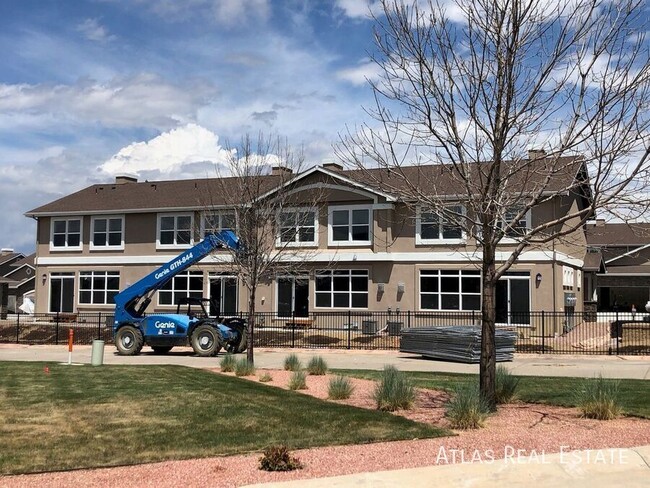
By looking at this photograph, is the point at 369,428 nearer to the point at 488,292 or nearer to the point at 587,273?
the point at 488,292

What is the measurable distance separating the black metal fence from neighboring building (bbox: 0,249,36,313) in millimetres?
23523

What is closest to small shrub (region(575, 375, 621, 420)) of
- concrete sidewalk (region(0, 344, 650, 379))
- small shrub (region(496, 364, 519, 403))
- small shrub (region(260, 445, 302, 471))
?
small shrub (region(496, 364, 519, 403))

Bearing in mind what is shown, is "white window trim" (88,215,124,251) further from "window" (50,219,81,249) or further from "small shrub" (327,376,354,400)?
"small shrub" (327,376,354,400)

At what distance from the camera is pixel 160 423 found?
9.77 metres

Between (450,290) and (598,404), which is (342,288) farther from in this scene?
(598,404)

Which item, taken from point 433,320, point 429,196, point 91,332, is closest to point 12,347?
point 91,332

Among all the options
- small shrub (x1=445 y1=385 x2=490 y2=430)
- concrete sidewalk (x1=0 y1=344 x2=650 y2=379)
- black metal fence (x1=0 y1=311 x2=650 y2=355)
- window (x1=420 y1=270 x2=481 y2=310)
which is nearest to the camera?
small shrub (x1=445 y1=385 x2=490 y2=430)

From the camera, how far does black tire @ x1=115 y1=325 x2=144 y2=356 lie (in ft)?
80.6

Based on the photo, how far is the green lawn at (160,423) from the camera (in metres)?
8.12

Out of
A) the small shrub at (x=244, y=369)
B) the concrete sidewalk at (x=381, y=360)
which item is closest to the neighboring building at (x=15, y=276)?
A: the concrete sidewalk at (x=381, y=360)

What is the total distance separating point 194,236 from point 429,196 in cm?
2699

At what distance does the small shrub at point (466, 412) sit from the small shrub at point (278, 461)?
275 centimetres

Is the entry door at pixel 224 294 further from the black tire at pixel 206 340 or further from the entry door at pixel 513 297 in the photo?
the entry door at pixel 513 297

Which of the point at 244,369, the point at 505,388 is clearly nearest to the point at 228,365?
the point at 244,369
